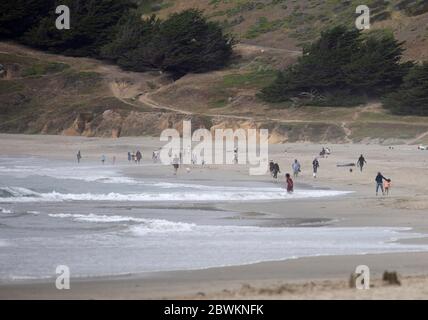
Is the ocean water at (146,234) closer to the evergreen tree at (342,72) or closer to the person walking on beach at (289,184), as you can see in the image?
the person walking on beach at (289,184)

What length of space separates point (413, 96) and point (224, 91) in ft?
49.3

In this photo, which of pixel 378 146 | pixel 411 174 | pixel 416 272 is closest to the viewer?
pixel 416 272

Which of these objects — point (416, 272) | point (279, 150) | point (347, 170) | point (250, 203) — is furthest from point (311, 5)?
point (416, 272)

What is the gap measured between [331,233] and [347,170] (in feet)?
62.1

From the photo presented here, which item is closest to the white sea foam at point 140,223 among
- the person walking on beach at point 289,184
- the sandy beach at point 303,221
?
the sandy beach at point 303,221

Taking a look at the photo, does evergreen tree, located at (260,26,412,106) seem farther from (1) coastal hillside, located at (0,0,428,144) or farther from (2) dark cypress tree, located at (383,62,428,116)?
(2) dark cypress tree, located at (383,62,428,116)

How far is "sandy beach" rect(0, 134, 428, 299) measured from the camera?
508 inches

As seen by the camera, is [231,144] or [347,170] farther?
[231,144]

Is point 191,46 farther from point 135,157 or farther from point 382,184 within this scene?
point 382,184

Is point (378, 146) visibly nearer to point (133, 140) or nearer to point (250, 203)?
point (133, 140)

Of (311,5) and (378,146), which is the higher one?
(311,5)

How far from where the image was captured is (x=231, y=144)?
54.1m

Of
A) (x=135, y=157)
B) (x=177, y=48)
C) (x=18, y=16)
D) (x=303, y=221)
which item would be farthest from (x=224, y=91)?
(x=303, y=221)
